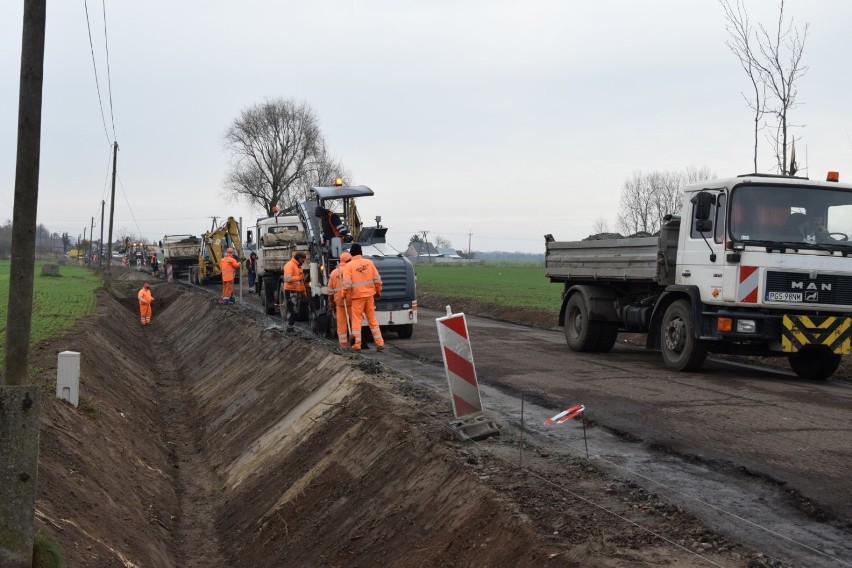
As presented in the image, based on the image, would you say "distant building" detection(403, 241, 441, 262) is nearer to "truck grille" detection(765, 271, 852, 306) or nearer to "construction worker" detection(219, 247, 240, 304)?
"construction worker" detection(219, 247, 240, 304)

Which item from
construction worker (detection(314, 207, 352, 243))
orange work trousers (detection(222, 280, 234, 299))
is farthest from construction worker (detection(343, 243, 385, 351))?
orange work trousers (detection(222, 280, 234, 299))

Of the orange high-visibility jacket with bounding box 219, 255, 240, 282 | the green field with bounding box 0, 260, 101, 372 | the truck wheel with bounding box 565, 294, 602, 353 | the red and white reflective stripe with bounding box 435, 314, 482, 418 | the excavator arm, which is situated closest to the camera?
the red and white reflective stripe with bounding box 435, 314, 482, 418

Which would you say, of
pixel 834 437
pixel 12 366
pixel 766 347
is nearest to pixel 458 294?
pixel 766 347

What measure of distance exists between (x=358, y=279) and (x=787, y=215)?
21.8 ft

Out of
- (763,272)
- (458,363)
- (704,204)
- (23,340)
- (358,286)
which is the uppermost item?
(704,204)

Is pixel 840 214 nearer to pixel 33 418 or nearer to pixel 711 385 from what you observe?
pixel 711 385

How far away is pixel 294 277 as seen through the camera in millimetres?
19984

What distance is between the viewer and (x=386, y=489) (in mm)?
7773

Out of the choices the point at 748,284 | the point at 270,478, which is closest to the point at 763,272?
the point at 748,284

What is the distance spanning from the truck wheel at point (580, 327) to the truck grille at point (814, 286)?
4.26 metres

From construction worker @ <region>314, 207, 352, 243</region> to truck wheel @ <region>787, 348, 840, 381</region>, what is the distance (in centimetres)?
916

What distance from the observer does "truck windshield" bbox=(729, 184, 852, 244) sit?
1197 cm

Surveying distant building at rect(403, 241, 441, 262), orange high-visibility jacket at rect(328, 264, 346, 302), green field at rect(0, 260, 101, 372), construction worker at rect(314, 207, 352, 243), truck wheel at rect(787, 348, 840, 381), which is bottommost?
green field at rect(0, 260, 101, 372)

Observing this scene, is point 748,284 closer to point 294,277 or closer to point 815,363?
point 815,363
